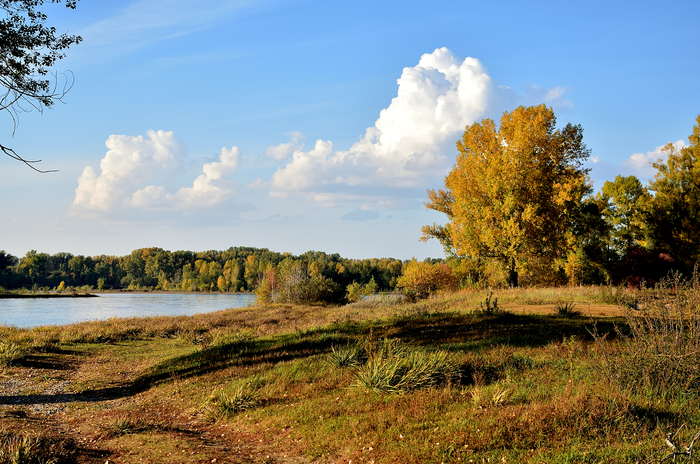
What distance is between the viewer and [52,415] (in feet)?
30.0

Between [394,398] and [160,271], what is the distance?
133255mm

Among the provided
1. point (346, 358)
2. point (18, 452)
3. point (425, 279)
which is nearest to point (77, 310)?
point (425, 279)

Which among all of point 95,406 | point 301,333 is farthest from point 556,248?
point 95,406

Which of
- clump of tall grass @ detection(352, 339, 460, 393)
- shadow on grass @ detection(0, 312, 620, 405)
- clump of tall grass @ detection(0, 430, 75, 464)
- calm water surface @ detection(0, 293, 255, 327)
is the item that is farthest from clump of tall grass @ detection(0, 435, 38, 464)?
calm water surface @ detection(0, 293, 255, 327)

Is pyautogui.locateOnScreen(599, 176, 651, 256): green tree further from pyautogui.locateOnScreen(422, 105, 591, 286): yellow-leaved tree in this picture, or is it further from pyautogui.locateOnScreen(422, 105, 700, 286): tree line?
pyautogui.locateOnScreen(422, 105, 591, 286): yellow-leaved tree

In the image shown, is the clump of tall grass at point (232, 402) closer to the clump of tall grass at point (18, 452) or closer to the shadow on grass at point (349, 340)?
the shadow on grass at point (349, 340)

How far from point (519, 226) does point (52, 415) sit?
21.6 m

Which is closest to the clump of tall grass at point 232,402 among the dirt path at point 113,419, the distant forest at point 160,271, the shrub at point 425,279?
the dirt path at point 113,419

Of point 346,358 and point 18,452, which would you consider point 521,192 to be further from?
point 18,452

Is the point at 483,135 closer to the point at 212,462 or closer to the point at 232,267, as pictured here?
the point at 212,462

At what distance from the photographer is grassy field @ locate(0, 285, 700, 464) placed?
539cm

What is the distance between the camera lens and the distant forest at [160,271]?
326 feet

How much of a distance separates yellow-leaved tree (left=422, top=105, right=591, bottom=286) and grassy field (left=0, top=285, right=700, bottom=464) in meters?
10.6

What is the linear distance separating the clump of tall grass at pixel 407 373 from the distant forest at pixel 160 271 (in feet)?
265
